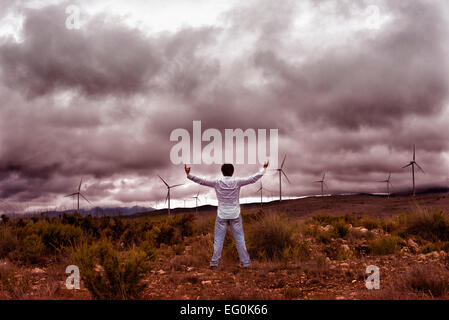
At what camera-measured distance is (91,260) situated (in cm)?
802

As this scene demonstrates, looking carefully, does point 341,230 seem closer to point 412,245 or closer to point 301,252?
point 412,245

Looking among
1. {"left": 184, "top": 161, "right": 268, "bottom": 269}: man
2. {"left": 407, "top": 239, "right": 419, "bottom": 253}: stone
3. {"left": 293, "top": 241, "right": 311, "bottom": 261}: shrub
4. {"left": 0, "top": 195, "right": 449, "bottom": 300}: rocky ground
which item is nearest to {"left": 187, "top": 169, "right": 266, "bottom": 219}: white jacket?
{"left": 184, "top": 161, "right": 268, "bottom": 269}: man

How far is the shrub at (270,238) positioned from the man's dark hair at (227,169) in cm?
314

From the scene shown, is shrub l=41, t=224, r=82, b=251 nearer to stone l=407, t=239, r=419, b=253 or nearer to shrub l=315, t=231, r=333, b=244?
shrub l=315, t=231, r=333, b=244

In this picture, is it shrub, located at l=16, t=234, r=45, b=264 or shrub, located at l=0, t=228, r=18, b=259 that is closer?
shrub, located at l=16, t=234, r=45, b=264

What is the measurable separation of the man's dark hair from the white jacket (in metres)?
0.19

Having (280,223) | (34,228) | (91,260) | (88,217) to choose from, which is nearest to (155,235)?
(88,217)

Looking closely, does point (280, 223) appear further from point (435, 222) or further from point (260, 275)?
point (435, 222)

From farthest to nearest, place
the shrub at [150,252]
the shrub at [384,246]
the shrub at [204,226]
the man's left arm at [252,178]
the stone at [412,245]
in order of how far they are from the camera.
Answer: the shrub at [204,226], the stone at [412,245], the shrub at [384,246], the man's left arm at [252,178], the shrub at [150,252]

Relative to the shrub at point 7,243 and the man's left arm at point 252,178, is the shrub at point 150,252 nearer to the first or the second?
the man's left arm at point 252,178

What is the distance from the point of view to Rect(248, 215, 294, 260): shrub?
1311 centimetres

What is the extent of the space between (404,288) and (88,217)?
14367 mm

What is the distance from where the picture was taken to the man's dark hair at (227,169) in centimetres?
1116

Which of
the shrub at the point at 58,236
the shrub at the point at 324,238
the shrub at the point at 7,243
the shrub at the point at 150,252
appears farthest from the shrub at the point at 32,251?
the shrub at the point at 324,238
